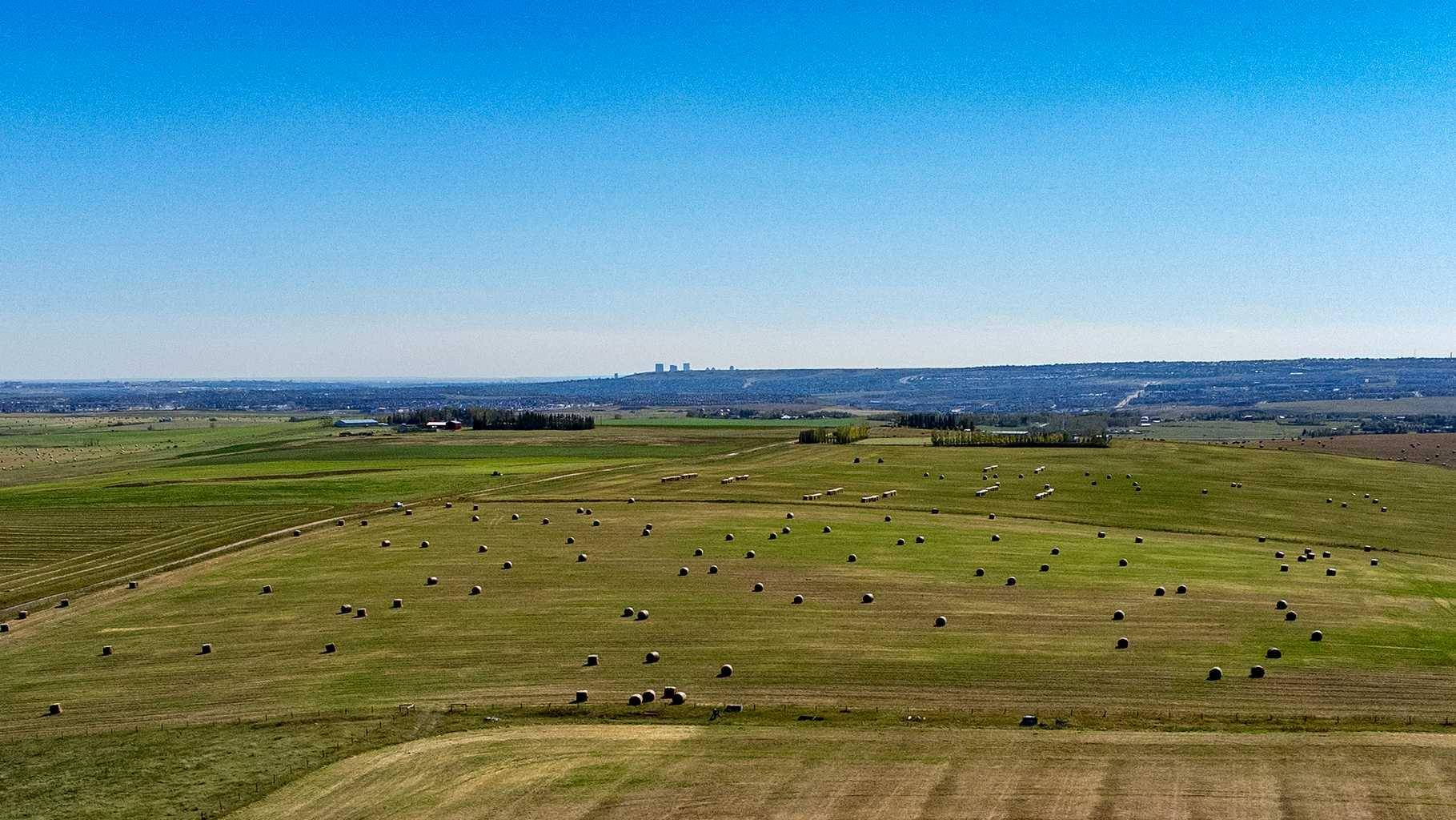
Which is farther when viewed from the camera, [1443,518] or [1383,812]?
[1443,518]

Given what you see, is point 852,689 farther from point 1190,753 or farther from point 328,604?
point 328,604

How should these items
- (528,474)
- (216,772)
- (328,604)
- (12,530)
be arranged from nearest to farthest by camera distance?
(216,772) → (328,604) → (12,530) → (528,474)

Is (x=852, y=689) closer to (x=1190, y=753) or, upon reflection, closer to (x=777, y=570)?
(x=1190, y=753)

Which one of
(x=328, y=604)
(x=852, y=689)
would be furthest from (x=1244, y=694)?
(x=328, y=604)

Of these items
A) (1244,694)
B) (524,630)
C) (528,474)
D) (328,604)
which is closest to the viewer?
(1244,694)

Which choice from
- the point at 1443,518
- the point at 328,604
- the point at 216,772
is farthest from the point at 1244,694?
the point at 1443,518

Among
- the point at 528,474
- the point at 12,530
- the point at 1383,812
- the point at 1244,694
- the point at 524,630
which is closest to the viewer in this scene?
the point at 1383,812
